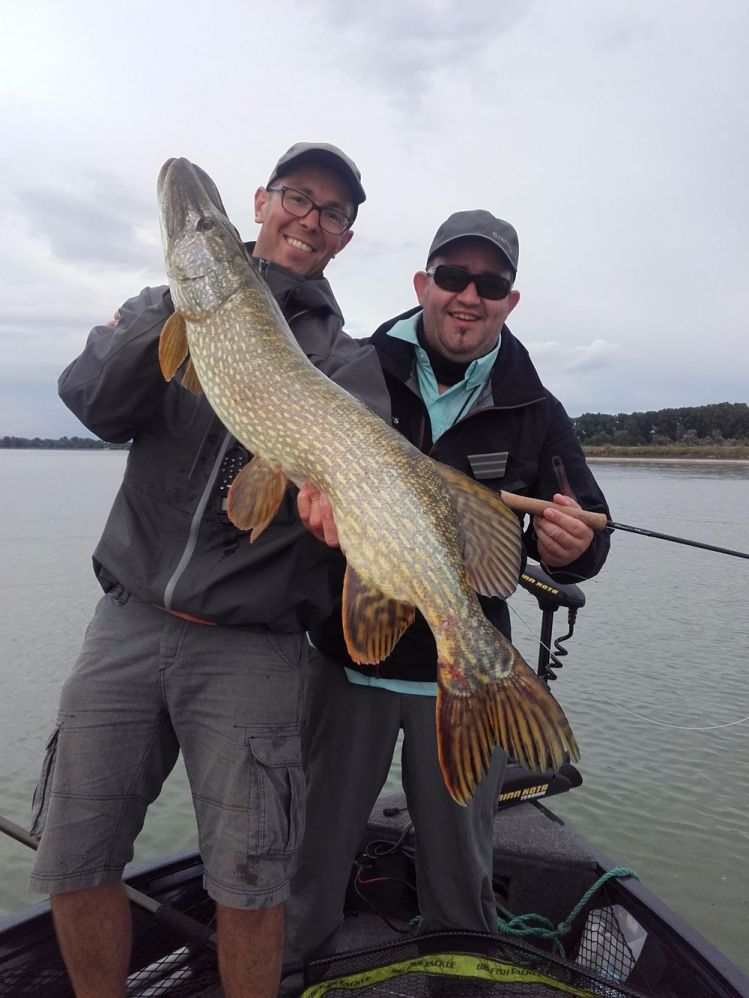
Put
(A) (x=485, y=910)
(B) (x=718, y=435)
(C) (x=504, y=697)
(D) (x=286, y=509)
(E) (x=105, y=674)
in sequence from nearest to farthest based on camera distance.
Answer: (C) (x=504, y=697) → (E) (x=105, y=674) → (D) (x=286, y=509) → (A) (x=485, y=910) → (B) (x=718, y=435)

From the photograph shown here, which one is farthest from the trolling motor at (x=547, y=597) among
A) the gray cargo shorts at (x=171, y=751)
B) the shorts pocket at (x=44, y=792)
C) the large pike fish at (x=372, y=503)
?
the shorts pocket at (x=44, y=792)

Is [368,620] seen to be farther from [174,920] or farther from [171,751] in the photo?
[174,920]

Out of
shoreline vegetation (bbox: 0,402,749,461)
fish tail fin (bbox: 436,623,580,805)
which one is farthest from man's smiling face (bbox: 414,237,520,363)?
shoreline vegetation (bbox: 0,402,749,461)

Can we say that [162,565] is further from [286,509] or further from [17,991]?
[17,991]

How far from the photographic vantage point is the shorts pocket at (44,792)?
1.93 m

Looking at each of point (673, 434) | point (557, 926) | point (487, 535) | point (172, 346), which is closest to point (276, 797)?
point (487, 535)

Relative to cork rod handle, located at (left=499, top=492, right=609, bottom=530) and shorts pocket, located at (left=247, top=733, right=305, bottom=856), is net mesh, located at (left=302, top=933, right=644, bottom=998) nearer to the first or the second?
shorts pocket, located at (left=247, top=733, right=305, bottom=856)

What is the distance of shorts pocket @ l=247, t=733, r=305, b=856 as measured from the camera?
1.94m

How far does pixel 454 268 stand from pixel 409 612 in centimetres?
134

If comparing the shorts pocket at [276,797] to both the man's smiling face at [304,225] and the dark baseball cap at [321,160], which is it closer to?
the man's smiling face at [304,225]

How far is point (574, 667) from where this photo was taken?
7.62 metres

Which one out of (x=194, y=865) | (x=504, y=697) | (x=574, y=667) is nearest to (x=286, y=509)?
(x=504, y=697)

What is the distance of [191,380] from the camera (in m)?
2.10

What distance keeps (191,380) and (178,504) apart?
375 millimetres
